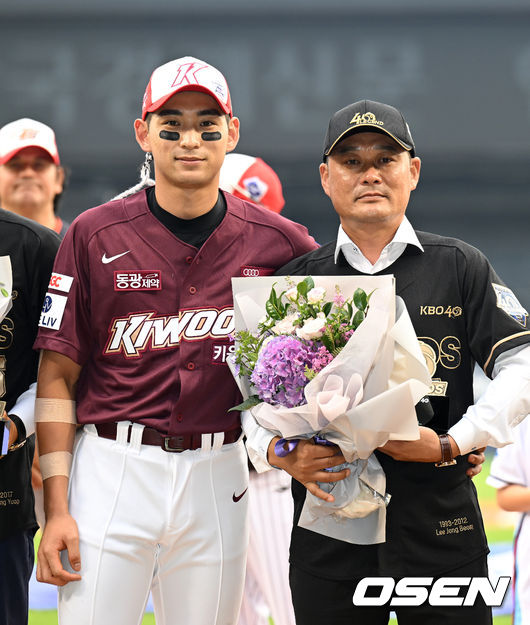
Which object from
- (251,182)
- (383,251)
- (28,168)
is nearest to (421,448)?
(383,251)

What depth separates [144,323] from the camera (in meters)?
2.78

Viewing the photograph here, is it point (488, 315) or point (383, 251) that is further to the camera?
point (383, 251)

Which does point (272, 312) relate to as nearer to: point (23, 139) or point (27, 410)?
point (27, 410)

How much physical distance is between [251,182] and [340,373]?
2291 mm

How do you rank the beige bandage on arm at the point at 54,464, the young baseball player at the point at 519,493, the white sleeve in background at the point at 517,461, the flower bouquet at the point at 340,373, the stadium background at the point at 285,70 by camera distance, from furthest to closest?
the stadium background at the point at 285,70 → the white sleeve in background at the point at 517,461 → the young baseball player at the point at 519,493 → the beige bandage on arm at the point at 54,464 → the flower bouquet at the point at 340,373

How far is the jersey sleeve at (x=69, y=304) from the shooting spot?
2.77 m

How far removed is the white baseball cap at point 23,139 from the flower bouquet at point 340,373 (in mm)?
2266

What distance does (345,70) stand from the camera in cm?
1039

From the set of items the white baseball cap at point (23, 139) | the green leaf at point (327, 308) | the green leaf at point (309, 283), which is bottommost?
the green leaf at point (327, 308)

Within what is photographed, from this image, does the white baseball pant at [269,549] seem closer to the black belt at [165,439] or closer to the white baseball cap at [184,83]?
the black belt at [165,439]

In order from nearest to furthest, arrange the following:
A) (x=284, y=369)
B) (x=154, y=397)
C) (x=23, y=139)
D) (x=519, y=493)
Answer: (x=284, y=369), (x=154, y=397), (x=519, y=493), (x=23, y=139)

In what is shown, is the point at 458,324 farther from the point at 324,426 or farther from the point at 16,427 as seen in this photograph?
the point at 16,427

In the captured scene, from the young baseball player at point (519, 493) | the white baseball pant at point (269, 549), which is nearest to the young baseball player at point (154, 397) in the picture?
the white baseball pant at point (269, 549)

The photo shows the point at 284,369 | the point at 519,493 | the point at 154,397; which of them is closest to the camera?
the point at 284,369
